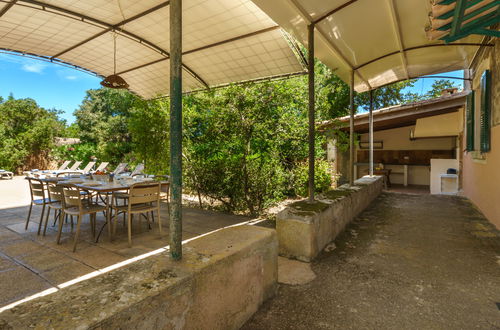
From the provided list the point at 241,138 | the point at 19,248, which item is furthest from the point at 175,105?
the point at 241,138

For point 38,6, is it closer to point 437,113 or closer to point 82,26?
point 82,26

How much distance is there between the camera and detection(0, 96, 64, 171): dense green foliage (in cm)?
1321

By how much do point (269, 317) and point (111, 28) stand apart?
5.17m

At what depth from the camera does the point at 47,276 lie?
2.52 meters

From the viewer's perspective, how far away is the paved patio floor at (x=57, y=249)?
243 centimetres

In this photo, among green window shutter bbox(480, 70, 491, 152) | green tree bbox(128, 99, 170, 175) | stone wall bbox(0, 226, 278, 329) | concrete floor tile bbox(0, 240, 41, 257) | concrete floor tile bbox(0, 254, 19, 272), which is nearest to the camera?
stone wall bbox(0, 226, 278, 329)

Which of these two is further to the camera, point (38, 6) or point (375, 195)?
point (375, 195)

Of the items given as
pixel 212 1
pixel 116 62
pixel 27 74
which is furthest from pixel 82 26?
pixel 27 74

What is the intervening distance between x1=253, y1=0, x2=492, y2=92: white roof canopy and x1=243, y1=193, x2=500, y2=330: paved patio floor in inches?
102

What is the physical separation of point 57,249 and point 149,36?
3.88 metres

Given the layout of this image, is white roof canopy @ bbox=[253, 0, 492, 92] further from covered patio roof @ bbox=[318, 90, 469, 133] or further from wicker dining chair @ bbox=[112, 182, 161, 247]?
wicker dining chair @ bbox=[112, 182, 161, 247]

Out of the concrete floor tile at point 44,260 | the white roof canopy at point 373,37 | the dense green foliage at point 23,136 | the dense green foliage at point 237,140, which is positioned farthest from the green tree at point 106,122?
the white roof canopy at point 373,37

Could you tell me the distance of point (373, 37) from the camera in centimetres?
355

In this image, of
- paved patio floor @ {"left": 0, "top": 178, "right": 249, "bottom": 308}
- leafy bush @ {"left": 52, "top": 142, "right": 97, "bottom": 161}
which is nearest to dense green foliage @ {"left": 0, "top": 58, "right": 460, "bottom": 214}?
paved patio floor @ {"left": 0, "top": 178, "right": 249, "bottom": 308}
